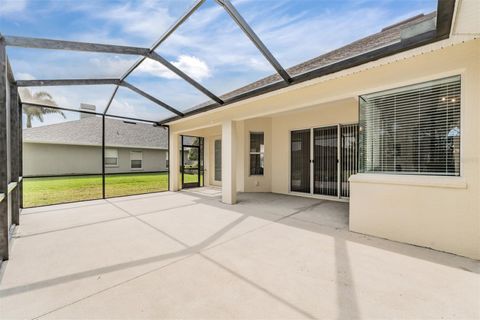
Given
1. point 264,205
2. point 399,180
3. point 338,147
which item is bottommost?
point 264,205

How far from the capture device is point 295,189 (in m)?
7.65

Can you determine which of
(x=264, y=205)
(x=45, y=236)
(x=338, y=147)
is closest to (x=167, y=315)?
(x=45, y=236)

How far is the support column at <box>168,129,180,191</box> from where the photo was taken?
888 cm

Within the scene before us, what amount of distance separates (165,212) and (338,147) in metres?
5.48

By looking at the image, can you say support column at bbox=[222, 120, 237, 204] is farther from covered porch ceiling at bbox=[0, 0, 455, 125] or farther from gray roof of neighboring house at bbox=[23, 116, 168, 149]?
gray roof of neighboring house at bbox=[23, 116, 168, 149]

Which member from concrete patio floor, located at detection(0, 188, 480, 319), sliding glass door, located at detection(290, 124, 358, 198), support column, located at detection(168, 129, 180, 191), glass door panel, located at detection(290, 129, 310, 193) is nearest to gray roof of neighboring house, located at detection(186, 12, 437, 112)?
sliding glass door, located at detection(290, 124, 358, 198)

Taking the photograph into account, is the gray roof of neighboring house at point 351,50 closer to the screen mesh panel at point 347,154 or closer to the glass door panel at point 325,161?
the screen mesh panel at point 347,154

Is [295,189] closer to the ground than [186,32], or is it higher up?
closer to the ground

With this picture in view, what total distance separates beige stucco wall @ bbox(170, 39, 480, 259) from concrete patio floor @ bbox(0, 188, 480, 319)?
29 cm

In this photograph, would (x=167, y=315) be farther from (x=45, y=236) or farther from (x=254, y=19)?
(x=254, y=19)

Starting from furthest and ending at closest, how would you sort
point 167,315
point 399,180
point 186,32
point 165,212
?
point 165,212
point 186,32
point 399,180
point 167,315

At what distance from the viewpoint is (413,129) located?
3.48m

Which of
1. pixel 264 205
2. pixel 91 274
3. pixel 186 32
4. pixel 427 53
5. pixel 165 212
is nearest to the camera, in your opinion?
pixel 91 274

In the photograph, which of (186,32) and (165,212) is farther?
(165,212)
